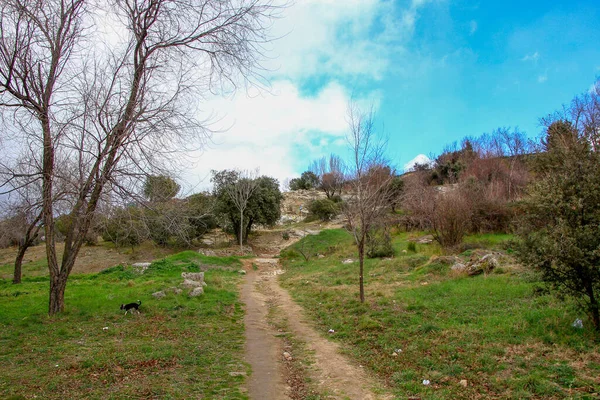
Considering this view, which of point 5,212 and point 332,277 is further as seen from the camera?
point 332,277

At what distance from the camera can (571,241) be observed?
5383 millimetres

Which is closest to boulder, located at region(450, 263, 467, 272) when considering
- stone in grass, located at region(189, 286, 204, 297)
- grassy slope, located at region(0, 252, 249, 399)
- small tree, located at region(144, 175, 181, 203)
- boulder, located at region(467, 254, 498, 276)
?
boulder, located at region(467, 254, 498, 276)

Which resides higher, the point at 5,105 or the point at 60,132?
the point at 5,105

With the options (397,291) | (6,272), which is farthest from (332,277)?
(6,272)

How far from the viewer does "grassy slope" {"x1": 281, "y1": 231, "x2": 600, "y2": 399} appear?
4.51 meters

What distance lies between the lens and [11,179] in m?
7.22

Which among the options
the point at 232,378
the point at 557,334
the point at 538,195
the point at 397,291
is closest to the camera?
the point at 232,378

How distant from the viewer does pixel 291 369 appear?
5.79 m

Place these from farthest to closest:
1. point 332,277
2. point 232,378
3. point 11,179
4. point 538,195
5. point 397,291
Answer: point 332,277
point 397,291
point 11,179
point 538,195
point 232,378

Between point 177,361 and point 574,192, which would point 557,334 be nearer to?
point 574,192

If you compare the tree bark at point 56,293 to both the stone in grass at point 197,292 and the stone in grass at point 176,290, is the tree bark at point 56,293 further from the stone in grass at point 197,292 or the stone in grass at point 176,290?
the stone in grass at point 197,292

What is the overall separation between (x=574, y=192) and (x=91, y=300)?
11.9m

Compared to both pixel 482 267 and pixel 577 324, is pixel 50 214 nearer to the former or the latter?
pixel 577 324

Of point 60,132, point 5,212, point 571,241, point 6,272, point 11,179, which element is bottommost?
point 6,272
